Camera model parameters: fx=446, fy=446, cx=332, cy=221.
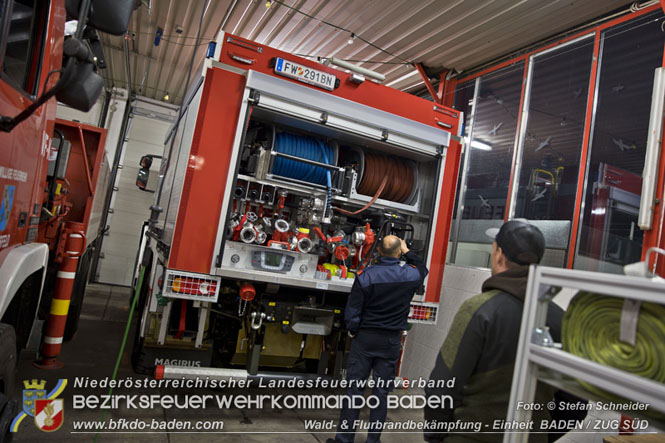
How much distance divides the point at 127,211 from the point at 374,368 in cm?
945

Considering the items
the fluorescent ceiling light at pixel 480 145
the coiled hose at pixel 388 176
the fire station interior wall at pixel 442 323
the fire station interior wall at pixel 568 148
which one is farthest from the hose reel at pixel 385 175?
the fluorescent ceiling light at pixel 480 145

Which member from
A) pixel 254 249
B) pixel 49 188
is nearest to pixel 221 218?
pixel 254 249

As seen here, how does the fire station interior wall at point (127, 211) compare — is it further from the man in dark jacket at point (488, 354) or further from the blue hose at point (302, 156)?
the man in dark jacket at point (488, 354)

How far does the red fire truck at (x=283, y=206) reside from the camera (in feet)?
12.3

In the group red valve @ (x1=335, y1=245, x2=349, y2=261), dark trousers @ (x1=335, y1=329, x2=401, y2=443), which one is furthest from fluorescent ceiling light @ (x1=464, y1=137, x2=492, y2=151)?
dark trousers @ (x1=335, y1=329, x2=401, y2=443)

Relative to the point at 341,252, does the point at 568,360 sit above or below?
below

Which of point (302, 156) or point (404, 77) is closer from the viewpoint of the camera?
point (302, 156)

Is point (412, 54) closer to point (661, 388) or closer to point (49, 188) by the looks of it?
point (49, 188)

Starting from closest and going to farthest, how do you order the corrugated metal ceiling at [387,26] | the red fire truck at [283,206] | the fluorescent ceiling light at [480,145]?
the red fire truck at [283,206], the corrugated metal ceiling at [387,26], the fluorescent ceiling light at [480,145]

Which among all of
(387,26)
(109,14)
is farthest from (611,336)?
(387,26)

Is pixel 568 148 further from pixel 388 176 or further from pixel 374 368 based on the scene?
pixel 374 368

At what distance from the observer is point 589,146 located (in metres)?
4.83

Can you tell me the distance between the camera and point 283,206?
14.9 ft

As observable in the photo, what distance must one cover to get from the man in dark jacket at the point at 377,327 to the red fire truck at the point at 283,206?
1.60 feet
